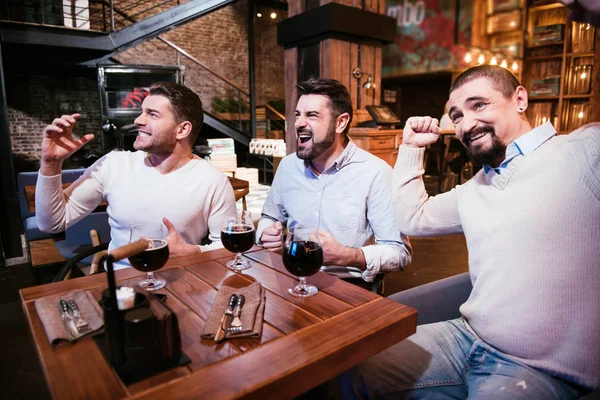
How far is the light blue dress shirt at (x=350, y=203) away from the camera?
1842 millimetres

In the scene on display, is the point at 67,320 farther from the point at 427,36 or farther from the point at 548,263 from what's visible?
the point at 427,36

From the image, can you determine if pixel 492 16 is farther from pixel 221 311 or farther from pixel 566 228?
pixel 221 311

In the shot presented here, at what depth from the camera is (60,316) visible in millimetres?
993

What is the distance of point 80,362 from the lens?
2.72ft

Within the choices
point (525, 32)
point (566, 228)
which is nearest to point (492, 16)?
point (525, 32)

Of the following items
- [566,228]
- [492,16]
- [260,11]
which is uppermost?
[260,11]

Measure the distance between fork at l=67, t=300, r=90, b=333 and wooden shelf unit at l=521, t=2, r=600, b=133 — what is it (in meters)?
8.01

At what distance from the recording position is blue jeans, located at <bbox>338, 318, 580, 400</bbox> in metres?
1.15

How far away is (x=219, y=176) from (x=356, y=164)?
65 cm

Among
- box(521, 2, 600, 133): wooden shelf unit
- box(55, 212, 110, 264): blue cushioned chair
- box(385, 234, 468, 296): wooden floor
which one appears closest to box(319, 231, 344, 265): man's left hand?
box(385, 234, 468, 296): wooden floor

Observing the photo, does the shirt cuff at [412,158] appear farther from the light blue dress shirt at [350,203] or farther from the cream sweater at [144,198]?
the cream sweater at [144,198]

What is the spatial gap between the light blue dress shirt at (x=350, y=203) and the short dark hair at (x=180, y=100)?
565 millimetres

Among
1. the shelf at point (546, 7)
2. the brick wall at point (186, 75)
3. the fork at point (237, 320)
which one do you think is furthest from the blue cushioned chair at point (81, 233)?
the shelf at point (546, 7)

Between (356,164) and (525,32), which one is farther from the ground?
(525,32)
